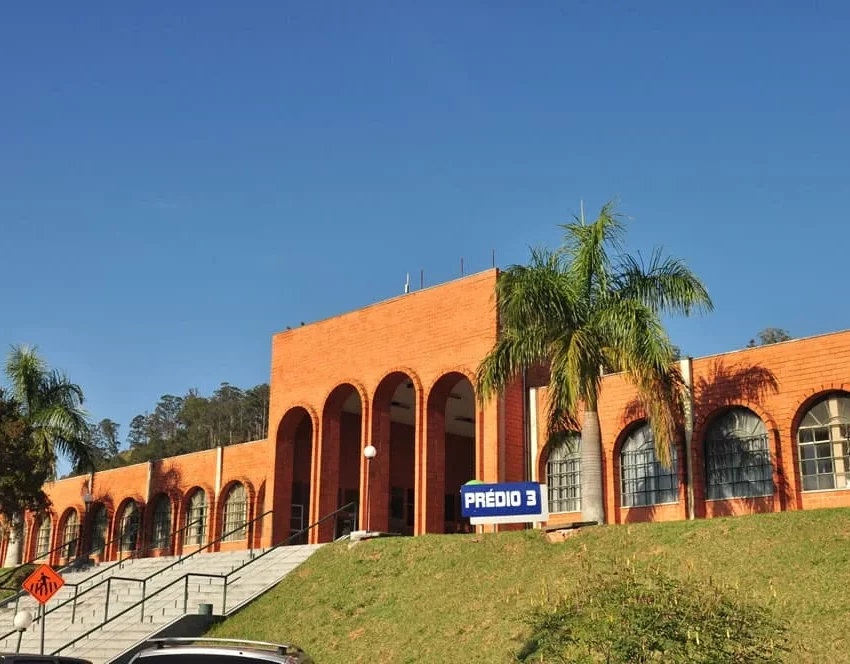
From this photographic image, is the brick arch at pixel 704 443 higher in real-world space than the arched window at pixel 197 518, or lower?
higher

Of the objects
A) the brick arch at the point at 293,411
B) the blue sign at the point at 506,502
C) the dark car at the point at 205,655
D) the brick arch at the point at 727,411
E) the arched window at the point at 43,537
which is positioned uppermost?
the brick arch at the point at 293,411

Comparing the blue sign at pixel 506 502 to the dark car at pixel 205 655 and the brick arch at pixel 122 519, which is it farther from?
the brick arch at pixel 122 519

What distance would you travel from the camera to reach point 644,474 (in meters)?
24.5

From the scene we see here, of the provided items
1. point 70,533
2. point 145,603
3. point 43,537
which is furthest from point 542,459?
point 43,537

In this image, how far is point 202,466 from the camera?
38250 millimetres

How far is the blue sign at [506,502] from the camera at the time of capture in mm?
22141

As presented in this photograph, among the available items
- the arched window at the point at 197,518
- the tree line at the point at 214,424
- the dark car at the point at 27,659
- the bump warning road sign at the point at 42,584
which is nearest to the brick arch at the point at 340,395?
the arched window at the point at 197,518

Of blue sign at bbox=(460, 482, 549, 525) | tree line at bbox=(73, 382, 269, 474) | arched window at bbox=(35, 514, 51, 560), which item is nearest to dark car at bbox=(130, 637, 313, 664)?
blue sign at bbox=(460, 482, 549, 525)

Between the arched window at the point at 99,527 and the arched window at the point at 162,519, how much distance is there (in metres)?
3.91

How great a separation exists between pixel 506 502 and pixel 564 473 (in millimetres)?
4149

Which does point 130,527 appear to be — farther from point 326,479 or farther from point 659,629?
point 659,629

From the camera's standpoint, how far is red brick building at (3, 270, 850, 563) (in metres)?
22.1

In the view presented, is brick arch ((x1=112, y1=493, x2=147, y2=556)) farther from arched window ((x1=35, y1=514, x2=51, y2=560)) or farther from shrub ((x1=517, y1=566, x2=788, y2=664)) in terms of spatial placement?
shrub ((x1=517, y1=566, x2=788, y2=664))

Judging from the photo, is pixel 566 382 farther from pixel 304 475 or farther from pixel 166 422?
pixel 166 422
